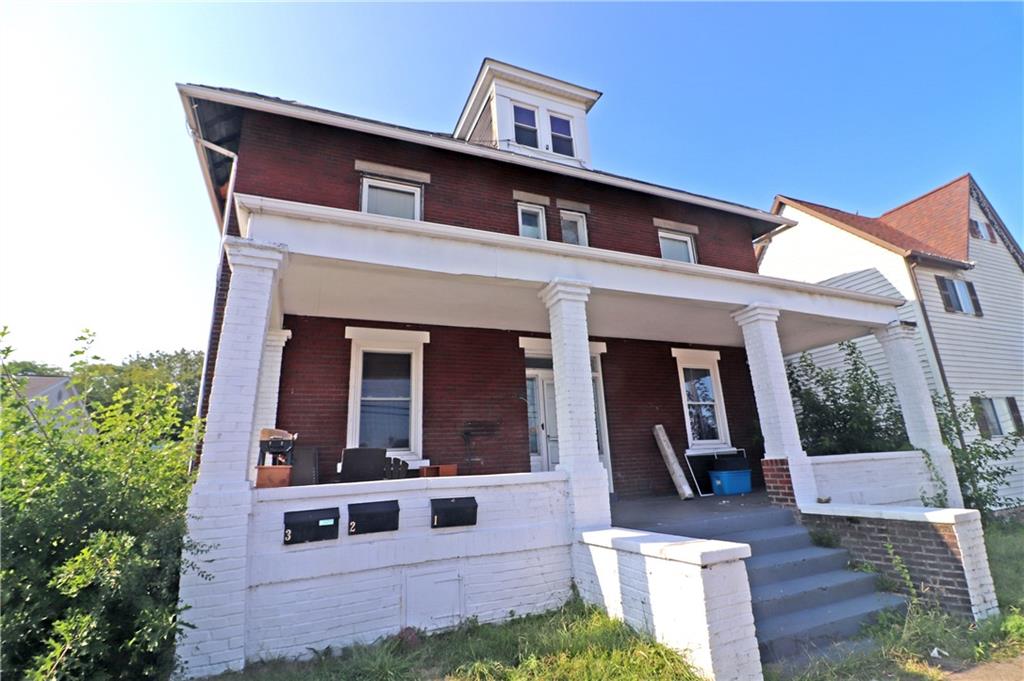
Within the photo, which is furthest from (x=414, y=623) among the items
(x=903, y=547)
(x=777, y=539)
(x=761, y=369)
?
(x=761, y=369)

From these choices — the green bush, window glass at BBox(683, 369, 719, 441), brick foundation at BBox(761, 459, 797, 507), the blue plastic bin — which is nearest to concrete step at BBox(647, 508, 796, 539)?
brick foundation at BBox(761, 459, 797, 507)

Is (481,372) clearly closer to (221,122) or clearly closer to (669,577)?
(669,577)

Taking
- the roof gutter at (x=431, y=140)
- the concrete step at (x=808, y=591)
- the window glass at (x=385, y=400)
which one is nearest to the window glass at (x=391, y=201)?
the roof gutter at (x=431, y=140)

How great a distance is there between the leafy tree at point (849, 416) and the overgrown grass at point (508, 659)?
6.87 meters

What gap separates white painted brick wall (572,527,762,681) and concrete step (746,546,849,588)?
134cm

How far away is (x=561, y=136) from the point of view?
10438 millimetres

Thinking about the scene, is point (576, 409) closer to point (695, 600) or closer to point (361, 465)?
point (695, 600)

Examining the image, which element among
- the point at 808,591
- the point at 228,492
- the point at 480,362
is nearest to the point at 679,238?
the point at 480,362

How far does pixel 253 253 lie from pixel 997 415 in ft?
A: 55.4

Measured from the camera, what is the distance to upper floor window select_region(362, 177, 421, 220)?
709cm

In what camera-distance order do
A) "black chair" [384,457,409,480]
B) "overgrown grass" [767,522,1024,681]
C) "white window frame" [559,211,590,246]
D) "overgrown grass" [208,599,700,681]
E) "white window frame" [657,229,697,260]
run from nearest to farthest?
1. "overgrown grass" [208,599,700,681]
2. "overgrown grass" [767,522,1024,681]
3. "black chair" [384,457,409,480]
4. "white window frame" [559,211,590,246]
5. "white window frame" [657,229,697,260]

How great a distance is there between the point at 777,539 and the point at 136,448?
654 centimetres

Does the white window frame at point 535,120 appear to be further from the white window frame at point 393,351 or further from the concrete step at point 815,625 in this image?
the concrete step at point 815,625

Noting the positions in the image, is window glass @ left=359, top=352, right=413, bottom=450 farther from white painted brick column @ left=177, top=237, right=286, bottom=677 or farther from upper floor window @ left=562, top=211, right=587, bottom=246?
upper floor window @ left=562, top=211, right=587, bottom=246
